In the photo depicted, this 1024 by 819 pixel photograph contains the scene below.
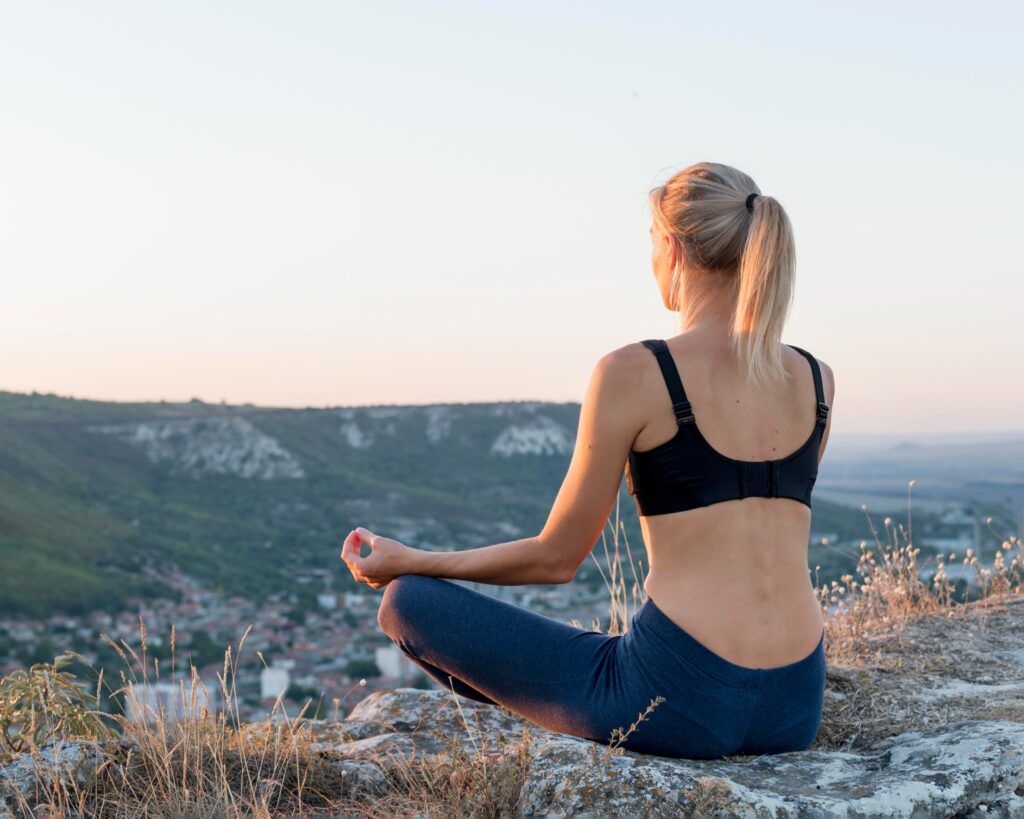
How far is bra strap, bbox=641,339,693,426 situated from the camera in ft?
8.29

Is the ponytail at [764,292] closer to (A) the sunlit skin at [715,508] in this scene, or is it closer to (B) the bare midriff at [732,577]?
(A) the sunlit skin at [715,508]

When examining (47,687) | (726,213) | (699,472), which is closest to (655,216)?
(726,213)

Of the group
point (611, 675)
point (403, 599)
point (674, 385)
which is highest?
point (674, 385)

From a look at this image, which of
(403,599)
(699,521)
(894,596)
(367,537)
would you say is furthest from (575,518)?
(894,596)

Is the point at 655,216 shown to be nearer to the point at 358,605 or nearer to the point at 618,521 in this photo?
the point at 618,521

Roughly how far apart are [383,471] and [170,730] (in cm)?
5476

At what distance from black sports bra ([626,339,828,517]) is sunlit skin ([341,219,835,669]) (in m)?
0.02

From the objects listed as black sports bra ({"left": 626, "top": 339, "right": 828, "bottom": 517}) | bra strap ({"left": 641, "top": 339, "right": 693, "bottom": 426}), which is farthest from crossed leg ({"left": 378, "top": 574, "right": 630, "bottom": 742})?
bra strap ({"left": 641, "top": 339, "right": 693, "bottom": 426})

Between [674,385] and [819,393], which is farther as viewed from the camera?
[819,393]

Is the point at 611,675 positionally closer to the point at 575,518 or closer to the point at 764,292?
the point at 575,518

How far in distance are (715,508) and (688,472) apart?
0.35ft

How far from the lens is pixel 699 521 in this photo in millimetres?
2553

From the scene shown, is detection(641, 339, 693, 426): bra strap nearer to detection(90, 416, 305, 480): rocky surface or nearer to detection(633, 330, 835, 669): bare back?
detection(633, 330, 835, 669): bare back

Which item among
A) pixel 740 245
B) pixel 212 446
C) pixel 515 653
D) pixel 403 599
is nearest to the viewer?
pixel 740 245
